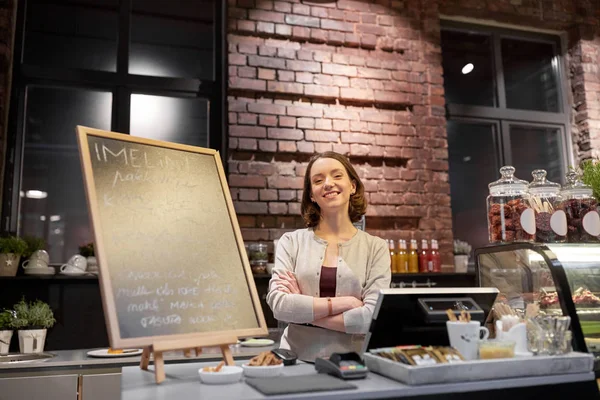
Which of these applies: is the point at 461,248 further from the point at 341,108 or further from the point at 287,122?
the point at 287,122

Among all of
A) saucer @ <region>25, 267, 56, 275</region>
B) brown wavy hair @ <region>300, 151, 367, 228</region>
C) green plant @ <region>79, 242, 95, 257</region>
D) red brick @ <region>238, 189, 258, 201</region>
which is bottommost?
saucer @ <region>25, 267, 56, 275</region>

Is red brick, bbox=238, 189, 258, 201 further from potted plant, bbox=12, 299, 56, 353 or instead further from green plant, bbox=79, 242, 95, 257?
potted plant, bbox=12, 299, 56, 353

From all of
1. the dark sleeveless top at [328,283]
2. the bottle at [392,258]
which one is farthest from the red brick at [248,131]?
the dark sleeveless top at [328,283]

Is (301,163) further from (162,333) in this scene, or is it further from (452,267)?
(162,333)

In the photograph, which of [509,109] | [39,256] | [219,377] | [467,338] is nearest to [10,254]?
[39,256]

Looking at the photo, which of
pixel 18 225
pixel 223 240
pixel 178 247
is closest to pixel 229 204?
pixel 223 240

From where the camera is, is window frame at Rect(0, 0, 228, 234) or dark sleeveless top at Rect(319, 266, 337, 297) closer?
dark sleeveless top at Rect(319, 266, 337, 297)

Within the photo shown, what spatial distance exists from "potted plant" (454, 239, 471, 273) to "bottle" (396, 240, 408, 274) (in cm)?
47

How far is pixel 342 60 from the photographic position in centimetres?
416

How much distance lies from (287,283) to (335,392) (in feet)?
2.78

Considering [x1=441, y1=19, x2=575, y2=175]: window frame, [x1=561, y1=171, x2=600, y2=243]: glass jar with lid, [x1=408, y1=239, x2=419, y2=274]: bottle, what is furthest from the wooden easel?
[x1=441, y1=19, x2=575, y2=175]: window frame

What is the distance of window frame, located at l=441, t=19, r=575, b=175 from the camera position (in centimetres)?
470

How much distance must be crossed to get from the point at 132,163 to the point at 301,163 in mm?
2372

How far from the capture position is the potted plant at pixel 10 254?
3.10 meters
